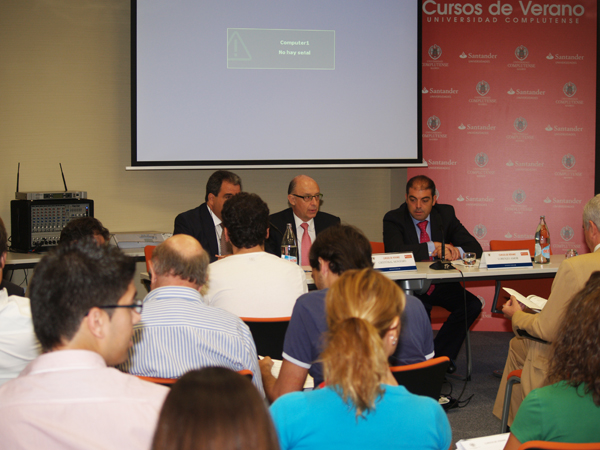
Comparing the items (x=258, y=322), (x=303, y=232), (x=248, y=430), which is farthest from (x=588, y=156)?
(x=248, y=430)

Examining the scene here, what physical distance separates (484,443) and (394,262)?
6.79ft

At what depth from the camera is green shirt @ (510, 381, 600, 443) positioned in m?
1.35

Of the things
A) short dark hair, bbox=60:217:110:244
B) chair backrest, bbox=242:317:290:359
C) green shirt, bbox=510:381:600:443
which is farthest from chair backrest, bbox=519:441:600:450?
short dark hair, bbox=60:217:110:244

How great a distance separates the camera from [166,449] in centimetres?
69

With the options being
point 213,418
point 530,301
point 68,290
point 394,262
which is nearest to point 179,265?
point 68,290

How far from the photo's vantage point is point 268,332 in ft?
7.36

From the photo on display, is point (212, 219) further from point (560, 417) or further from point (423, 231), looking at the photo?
point (560, 417)

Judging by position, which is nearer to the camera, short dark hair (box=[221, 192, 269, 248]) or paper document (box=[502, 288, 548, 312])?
short dark hair (box=[221, 192, 269, 248])

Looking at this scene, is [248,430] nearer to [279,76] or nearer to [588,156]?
[279,76]

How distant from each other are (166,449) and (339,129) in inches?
177

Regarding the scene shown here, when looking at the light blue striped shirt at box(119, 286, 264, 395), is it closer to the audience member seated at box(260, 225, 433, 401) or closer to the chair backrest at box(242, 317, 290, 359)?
the audience member seated at box(260, 225, 433, 401)

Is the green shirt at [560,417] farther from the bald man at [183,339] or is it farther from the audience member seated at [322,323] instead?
the bald man at [183,339]

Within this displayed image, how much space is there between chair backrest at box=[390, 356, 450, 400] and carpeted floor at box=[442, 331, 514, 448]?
1.27 metres

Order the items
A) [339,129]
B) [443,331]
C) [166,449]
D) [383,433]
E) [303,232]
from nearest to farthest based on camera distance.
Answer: [166,449] < [383,433] < [443,331] < [303,232] < [339,129]
